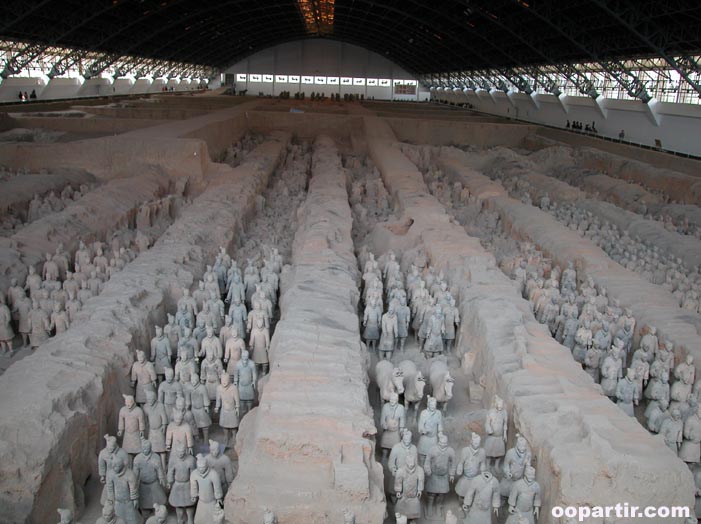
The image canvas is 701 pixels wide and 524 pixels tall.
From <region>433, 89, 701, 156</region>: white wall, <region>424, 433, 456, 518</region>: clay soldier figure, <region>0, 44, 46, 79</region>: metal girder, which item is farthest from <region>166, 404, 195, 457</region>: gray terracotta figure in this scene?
<region>0, 44, 46, 79</region>: metal girder

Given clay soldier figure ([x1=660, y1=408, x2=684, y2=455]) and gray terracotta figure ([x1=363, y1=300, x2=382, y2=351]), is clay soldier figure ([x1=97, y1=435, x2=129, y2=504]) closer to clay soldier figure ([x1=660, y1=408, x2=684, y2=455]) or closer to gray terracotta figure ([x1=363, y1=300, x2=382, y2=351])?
gray terracotta figure ([x1=363, y1=300, x2=382, y2=351])

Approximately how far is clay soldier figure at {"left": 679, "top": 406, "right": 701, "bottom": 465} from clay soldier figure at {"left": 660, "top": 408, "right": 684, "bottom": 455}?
37 millimetres

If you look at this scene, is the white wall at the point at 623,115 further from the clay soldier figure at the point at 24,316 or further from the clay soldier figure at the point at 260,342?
the clay soldier figure at the point at 24,316

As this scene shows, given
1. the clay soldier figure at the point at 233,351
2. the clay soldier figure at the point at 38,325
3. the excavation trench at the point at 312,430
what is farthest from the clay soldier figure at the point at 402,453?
the clay soldier figure at the point at 38,325

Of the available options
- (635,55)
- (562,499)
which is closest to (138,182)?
(562,499)

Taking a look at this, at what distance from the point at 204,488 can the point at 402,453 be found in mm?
1308

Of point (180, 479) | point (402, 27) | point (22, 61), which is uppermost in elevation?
point (402, 27)

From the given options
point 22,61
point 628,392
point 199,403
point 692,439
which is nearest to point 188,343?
point 199,403

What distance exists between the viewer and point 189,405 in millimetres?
5195

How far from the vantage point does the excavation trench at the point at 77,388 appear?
411 cm

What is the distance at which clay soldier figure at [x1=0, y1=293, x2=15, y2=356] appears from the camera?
671 centimetres

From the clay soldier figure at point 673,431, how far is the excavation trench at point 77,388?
14.7 ft

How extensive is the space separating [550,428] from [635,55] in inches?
694

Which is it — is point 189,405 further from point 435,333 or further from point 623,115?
point 623,115
